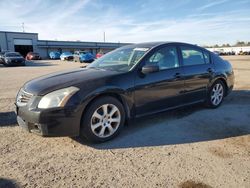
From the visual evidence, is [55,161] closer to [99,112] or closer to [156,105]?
[99,112]

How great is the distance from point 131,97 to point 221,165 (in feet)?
5.77

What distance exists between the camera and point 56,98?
369cm

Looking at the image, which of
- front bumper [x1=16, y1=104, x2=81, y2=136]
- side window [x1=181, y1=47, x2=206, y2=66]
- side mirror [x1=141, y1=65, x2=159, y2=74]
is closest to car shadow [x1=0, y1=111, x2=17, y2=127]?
front bumper [x1=16, y1=104, x2=81, y2=136]

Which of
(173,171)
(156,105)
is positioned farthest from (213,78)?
(173,171)

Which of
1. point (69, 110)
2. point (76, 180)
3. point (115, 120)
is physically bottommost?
point (76, 180)

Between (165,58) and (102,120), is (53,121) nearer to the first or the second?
(102,120)

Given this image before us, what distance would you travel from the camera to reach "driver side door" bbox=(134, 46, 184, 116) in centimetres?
446

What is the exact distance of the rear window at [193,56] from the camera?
5.33m

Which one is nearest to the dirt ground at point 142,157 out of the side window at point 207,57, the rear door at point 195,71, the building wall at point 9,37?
the rear door at point 195,71

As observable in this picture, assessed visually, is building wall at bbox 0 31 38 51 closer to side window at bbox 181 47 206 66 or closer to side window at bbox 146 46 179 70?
side window at bbox 181 47 206 66

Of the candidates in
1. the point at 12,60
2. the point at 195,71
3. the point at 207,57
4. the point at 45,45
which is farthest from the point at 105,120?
the point at 45,45

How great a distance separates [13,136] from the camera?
171 inches

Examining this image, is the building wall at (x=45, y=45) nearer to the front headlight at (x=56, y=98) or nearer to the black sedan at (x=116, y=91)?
the black sedan at (x=116, y=91)

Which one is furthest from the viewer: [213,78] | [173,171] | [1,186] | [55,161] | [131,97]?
[213,78]
